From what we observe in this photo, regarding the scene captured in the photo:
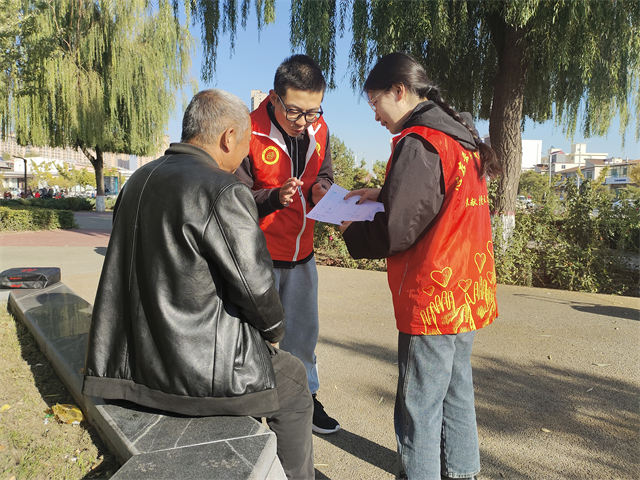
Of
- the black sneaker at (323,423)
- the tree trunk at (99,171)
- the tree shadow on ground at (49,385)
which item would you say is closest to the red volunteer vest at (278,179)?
the black sneaker at (323,423)

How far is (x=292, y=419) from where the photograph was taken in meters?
1.99

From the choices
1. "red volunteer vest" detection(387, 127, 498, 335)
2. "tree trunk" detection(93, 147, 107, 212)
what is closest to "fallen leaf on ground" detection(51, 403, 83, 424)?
"red volunteer vest" detection(387, 127, 498, 335)

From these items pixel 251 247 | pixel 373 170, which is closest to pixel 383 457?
pixel 251 247

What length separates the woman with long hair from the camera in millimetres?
1843

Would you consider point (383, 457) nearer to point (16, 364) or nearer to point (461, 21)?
point (16, 364)

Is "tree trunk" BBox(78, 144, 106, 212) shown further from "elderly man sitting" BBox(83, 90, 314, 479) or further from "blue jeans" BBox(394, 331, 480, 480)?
"blue jeans" BBox(394, 331, 480, 480)

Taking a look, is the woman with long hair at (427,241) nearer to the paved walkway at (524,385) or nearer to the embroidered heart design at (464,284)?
the embroidered heart design at (464,284)

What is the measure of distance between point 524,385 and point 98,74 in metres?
16.6

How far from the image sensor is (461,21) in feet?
25.5

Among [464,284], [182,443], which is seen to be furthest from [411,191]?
[182,443]

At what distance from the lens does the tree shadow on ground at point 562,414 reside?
2484 mm

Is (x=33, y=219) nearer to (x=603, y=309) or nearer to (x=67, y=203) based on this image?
(x=67, y=203)

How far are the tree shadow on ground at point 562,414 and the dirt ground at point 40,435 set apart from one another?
200 centimetres

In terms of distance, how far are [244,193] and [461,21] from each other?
24.3ft
